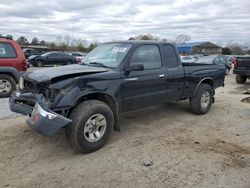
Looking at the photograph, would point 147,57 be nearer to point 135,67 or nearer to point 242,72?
point 135,67

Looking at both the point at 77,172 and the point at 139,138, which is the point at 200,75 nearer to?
the point at 139,138

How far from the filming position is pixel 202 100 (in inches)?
294

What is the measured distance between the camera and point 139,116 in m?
7.08

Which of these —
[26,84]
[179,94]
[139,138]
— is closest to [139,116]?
[179,94]

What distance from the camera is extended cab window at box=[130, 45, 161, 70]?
569 centimetres

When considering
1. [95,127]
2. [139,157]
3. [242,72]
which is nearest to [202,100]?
[139,157]

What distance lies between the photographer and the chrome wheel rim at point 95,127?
4.71 meters

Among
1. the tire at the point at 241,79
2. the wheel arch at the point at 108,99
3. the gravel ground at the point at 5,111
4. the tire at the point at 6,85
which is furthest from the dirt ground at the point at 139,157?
the tire at the point at 241,79

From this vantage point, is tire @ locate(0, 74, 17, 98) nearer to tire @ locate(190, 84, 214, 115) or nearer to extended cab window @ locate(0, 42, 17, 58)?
extended cab window @ locate(0, 42, 17, 58)

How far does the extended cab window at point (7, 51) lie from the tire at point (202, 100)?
6.06 metres

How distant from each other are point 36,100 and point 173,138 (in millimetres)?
2641

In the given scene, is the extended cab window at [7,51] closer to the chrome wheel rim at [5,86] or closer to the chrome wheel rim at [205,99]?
the chrome wheel rim at [5,86]

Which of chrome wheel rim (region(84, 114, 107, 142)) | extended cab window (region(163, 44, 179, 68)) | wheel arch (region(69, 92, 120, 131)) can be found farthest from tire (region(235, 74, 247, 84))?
chrome wheel rim (region(84, 114, 107, 142))

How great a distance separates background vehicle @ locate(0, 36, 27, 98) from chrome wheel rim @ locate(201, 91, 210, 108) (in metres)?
5.92
